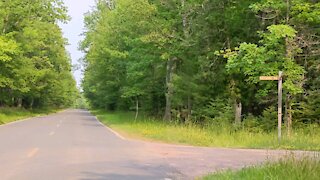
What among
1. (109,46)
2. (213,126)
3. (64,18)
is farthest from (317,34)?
(64,18)

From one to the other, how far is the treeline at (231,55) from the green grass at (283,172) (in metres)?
10.6

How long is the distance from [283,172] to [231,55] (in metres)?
12.7

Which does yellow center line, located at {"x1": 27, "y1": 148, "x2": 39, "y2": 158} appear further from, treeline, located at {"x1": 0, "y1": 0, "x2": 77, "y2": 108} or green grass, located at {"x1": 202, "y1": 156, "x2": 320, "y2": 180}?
treeline, located at {"x1": 0, "y1": 0, "x2": 77, "y2": 108}

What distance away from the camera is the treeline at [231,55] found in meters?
19.5

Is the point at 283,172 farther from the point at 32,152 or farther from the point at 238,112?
the point at 238,112

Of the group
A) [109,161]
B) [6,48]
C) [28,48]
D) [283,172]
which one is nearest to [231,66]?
[109,161]

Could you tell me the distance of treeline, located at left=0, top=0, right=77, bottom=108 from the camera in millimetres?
40281

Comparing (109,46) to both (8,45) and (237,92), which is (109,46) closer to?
(8,45)

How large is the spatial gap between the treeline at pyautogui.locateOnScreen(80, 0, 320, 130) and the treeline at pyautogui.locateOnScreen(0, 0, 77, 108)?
407 inches

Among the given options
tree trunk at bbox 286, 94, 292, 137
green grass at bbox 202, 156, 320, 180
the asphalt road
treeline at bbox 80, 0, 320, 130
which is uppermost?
treeline at bbox 80, 0, 320, 130

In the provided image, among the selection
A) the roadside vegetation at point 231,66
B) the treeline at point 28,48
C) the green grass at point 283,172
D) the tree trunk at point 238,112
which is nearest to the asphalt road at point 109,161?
the green grass at point 283,172

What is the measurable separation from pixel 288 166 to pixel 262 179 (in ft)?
2.41

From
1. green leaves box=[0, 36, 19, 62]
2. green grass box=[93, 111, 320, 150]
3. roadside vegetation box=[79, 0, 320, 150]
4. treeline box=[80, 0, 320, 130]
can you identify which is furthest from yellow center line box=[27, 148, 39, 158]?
green leaves box=[0, 36, 19, 62]

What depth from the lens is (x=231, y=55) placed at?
2023cm
